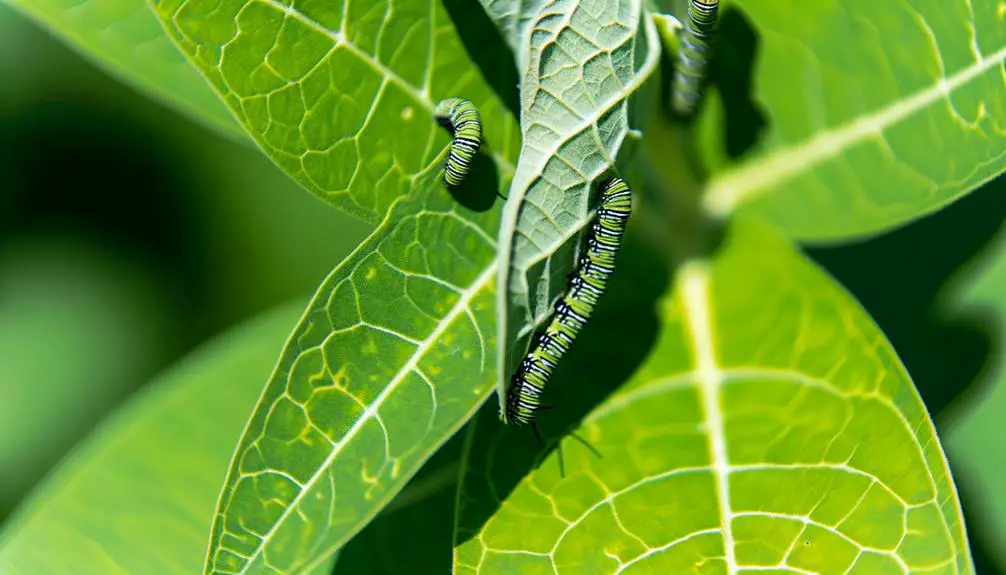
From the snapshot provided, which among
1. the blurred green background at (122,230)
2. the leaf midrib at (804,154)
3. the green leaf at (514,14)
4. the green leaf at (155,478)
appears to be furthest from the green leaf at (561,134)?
the blurred green background at (122,230)

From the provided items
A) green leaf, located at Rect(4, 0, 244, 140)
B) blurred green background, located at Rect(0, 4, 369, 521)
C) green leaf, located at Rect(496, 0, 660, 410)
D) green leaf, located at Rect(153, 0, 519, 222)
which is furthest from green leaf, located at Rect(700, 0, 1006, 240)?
blurred green background, located at Rect(0, 4, 369, 521)

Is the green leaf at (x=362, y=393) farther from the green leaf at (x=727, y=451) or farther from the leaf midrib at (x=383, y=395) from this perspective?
the green leaf at (x=727, y=451)

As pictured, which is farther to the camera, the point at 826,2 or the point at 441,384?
the point at 826,2

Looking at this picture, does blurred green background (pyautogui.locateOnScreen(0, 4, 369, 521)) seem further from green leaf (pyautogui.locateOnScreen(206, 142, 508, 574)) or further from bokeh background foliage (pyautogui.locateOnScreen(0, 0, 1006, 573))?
green leaf (pyautogui.locateOnScreen(206, 142, 508, 574))

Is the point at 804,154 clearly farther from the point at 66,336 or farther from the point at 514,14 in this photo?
the point at 66,336

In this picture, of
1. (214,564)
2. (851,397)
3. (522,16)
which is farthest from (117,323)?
(851,397)

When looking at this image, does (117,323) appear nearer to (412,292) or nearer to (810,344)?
(412,292)

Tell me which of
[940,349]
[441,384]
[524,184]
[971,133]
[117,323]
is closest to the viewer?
[524,184]

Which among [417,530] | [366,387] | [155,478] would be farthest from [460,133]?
[155,478]
